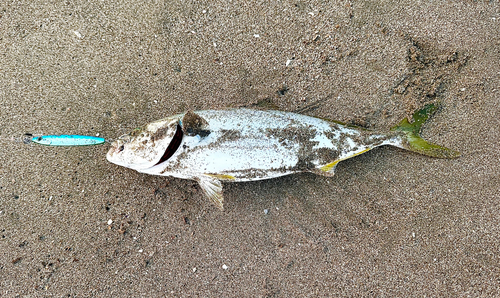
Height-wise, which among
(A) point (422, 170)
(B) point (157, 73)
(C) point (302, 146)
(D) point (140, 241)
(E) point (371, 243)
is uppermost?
(B) point (157, 73)

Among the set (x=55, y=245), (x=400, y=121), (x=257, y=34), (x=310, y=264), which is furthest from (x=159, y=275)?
(x=400, y=121)

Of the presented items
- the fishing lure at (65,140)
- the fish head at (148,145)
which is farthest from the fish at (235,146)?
the fishing lure at (65,140)

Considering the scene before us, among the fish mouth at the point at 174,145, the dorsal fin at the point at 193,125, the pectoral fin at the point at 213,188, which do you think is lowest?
the pectoral fin at the point at 213,188

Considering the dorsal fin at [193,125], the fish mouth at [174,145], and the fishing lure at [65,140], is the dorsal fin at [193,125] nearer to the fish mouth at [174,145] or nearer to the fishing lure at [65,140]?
the fish mouth at [174,145]

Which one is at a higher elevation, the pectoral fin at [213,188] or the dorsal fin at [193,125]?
the dorsal fin at [193,125]

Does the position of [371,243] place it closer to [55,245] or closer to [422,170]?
[422,170]

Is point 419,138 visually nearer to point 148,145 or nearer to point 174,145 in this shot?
point 174,145

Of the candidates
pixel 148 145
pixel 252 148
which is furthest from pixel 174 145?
pixel 252 148
